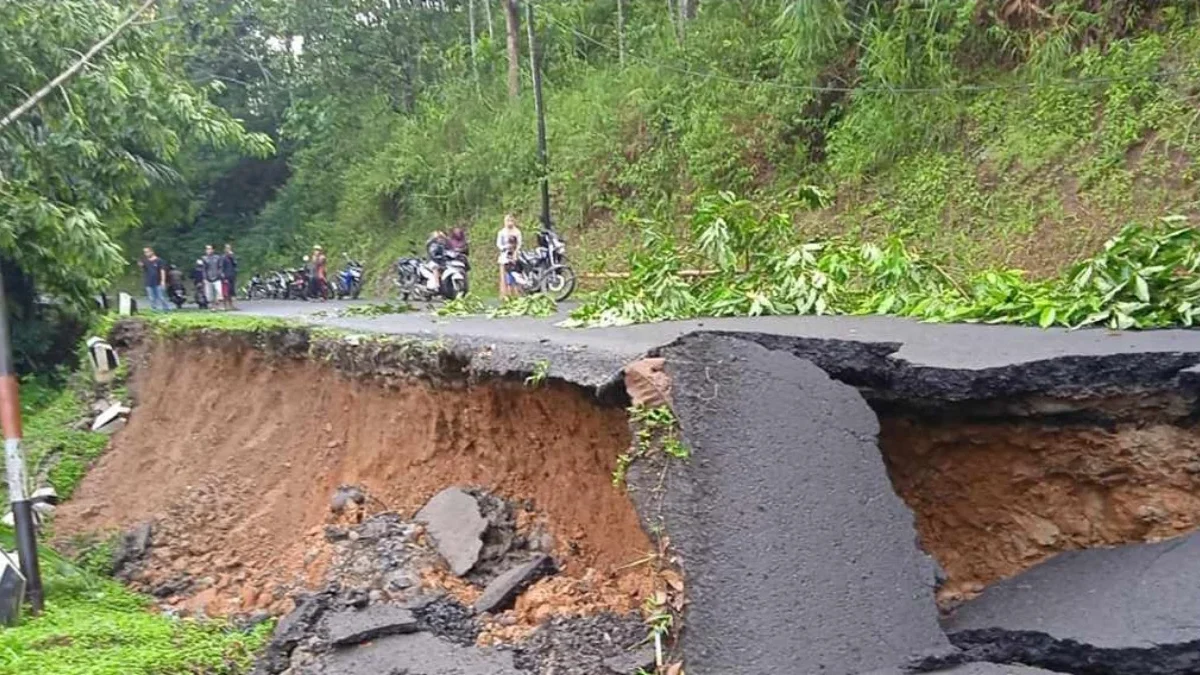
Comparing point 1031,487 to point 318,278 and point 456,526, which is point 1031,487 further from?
point 318,278

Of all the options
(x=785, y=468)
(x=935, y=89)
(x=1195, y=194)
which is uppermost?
(x=935, y=89)

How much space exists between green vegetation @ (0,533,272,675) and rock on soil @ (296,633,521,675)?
3.83 ft

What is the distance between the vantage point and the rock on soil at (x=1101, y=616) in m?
3.68

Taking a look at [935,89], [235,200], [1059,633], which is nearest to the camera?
[1059,633]

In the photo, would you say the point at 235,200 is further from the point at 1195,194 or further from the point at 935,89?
the point at 1195,194

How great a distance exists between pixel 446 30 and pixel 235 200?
451 inches

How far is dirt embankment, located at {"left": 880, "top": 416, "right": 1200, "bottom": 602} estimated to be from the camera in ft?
14.5

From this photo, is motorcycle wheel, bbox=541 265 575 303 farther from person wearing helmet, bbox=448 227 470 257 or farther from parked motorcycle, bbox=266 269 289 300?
parked motorcycle, bbox=266 269 289 300

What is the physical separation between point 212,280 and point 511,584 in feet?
63.0

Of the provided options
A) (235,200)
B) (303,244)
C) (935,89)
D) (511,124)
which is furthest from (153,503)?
(235,200)

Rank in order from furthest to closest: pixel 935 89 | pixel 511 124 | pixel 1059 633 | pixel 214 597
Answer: pixel 511 124, pixel 935 89, pixel 214 597, pixel 1059 633

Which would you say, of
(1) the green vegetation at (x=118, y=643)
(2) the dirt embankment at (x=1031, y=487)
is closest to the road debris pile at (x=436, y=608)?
(1) the green vegetation at (x=118, y=643)

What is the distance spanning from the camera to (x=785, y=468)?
4359mm

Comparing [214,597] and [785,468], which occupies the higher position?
[785,468]
